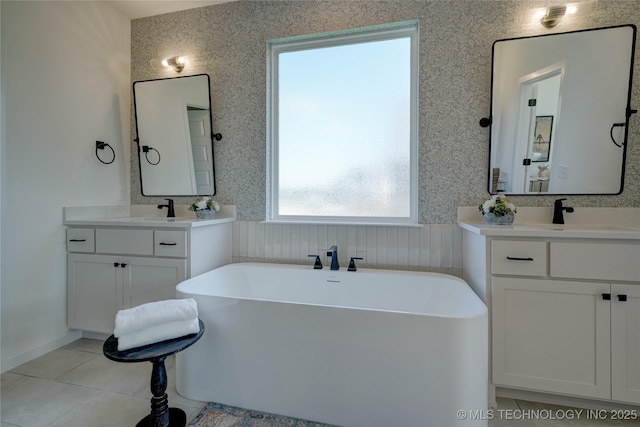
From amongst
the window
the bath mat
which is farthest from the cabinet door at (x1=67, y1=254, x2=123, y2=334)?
the window

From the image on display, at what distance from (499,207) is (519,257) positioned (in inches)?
14.6

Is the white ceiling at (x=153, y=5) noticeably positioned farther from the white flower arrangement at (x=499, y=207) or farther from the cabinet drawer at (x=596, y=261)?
the cabinet drawer at (x=596, y=261)

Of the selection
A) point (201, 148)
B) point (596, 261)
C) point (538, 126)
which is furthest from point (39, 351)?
point (538, 126)

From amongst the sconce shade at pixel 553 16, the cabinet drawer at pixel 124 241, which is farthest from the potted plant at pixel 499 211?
the cabinet drawer at pixel 124 241

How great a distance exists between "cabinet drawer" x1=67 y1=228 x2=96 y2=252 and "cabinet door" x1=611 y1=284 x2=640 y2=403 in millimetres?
3257

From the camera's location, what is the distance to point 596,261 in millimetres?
1461

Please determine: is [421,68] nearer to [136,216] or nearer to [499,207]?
[499,207]

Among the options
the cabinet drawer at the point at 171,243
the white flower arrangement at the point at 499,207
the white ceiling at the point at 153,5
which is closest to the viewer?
the white flower arrangement at the point at 499,207

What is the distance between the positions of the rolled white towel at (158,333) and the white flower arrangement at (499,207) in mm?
1795

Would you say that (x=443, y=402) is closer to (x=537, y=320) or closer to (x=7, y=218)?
(x=537, y=320)

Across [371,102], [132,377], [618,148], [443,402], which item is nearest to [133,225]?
[132,377]

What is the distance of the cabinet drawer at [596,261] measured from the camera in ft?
4.66

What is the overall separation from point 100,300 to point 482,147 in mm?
2984

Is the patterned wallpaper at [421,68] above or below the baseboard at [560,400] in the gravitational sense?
above
